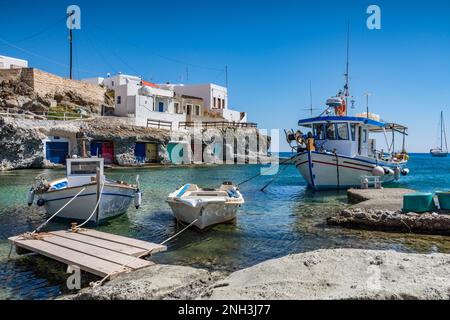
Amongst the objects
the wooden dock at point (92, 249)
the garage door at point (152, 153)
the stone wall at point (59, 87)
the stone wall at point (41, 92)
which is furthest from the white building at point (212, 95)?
the wooden dock at point (92, 249)

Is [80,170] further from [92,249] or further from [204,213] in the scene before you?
[92,249]

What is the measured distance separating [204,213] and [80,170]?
604 cm

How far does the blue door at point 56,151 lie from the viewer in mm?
40656

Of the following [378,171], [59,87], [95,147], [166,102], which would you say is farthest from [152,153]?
[378,171]

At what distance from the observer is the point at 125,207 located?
15250 mm

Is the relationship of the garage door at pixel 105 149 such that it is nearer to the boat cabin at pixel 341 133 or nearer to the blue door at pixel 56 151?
the blue door at pixel 56 151

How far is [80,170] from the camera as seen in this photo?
15250mm

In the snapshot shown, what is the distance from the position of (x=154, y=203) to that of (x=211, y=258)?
9724 mm

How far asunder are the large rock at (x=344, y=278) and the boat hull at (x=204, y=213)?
5.37m

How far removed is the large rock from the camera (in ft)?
16.7

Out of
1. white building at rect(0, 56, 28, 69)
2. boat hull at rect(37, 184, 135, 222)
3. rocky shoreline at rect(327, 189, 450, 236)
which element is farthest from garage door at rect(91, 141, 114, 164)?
rocky shoreline at rect(327, 189, 450, 236)

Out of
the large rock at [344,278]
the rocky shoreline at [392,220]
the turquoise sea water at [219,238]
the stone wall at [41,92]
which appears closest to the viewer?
the large rock at [344,278]
